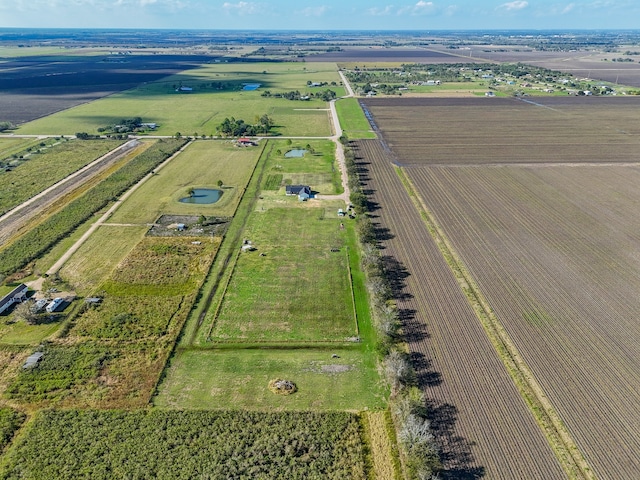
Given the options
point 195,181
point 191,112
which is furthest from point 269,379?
point 191,112

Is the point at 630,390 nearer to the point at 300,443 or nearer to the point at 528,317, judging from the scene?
the point at 528,317

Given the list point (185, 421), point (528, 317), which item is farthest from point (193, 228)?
point (528, 317)

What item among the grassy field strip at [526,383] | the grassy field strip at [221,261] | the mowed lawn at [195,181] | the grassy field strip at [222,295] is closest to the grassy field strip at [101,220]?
the mowed lawn at [195,181]

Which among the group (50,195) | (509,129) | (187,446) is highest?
(50,195)

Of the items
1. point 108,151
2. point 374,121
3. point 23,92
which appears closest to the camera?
point 108,151

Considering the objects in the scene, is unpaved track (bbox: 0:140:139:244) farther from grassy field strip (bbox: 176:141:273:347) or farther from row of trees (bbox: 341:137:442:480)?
row of trees (bbox: 341:137:442:480)

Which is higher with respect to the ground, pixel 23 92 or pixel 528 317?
pixel 23 92

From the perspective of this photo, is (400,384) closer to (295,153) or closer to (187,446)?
(187,446)
